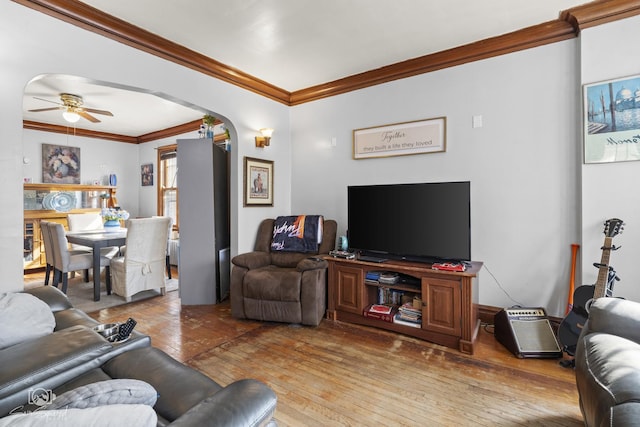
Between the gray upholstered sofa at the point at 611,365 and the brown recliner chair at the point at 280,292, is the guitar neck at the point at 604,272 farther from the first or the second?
the brown recliner chair at the point at 280,292

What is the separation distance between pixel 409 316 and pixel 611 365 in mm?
1667

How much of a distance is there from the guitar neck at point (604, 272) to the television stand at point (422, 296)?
2.53 feet

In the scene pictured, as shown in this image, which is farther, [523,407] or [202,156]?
[202,156]

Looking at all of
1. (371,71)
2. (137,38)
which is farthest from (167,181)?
(371,71)

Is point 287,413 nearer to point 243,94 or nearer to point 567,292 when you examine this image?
point 567,292

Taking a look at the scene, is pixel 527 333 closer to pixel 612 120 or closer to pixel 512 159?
pixel 512 159

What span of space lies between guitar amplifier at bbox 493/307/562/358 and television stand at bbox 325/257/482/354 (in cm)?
21

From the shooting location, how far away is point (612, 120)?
96.7 inches

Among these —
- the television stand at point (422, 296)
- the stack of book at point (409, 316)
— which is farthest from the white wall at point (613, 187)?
the stack of book at point (409, 316)

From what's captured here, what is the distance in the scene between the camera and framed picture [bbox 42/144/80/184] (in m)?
5.81

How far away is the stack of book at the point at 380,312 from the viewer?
2975mm

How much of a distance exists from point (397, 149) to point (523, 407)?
2.52 meters

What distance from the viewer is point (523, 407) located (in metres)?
1.86

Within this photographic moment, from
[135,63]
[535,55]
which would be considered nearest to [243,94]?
[135,63]
